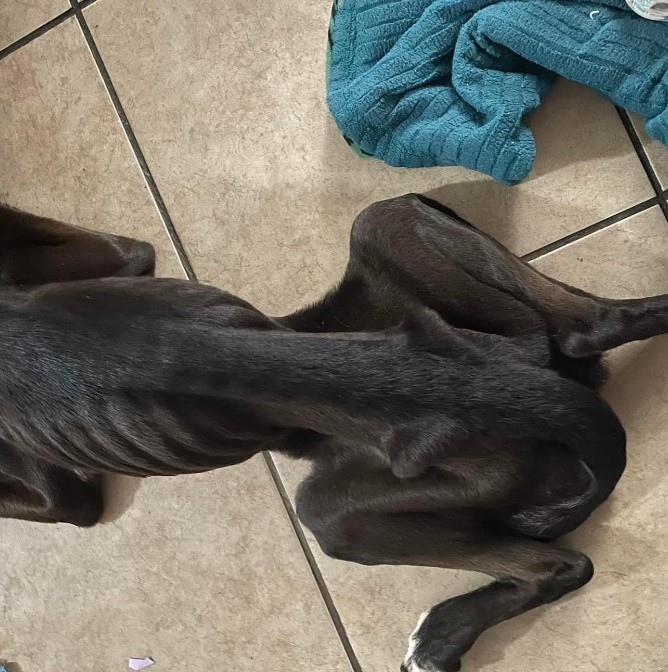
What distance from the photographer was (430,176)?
58.1 inches

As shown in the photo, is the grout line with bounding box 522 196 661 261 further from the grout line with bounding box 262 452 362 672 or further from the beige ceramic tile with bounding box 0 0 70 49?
the beige ceramic tile with bounding box 0 0 70 49

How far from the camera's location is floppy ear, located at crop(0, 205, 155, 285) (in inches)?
51.1

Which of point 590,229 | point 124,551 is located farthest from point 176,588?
point 590,229

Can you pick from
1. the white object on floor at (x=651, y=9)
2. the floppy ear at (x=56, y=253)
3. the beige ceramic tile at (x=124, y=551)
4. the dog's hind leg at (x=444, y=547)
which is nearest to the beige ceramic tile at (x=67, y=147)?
the beige ceramic tile at (x=124, y=551)

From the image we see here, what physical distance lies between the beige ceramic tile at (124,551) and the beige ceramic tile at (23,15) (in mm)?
→ 41

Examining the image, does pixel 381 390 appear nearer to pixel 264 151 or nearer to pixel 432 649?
pixel 432 649

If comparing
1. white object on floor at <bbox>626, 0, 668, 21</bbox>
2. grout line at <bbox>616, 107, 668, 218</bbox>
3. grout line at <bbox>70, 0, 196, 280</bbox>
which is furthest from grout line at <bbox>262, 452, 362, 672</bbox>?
white object on floor at <bbox>626, 0, 668, 21</bbox>

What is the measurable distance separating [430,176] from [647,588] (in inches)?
32.8

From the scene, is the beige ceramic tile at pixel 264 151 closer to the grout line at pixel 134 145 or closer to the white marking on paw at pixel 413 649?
the grout line at pixel 134 145

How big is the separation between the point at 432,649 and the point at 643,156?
3.11 ft

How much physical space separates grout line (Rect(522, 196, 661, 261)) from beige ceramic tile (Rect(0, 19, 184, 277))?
0.73 metres

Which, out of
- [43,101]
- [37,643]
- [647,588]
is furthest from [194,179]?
[647,588]

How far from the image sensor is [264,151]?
157 cm

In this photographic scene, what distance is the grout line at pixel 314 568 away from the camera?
4.86 ft
